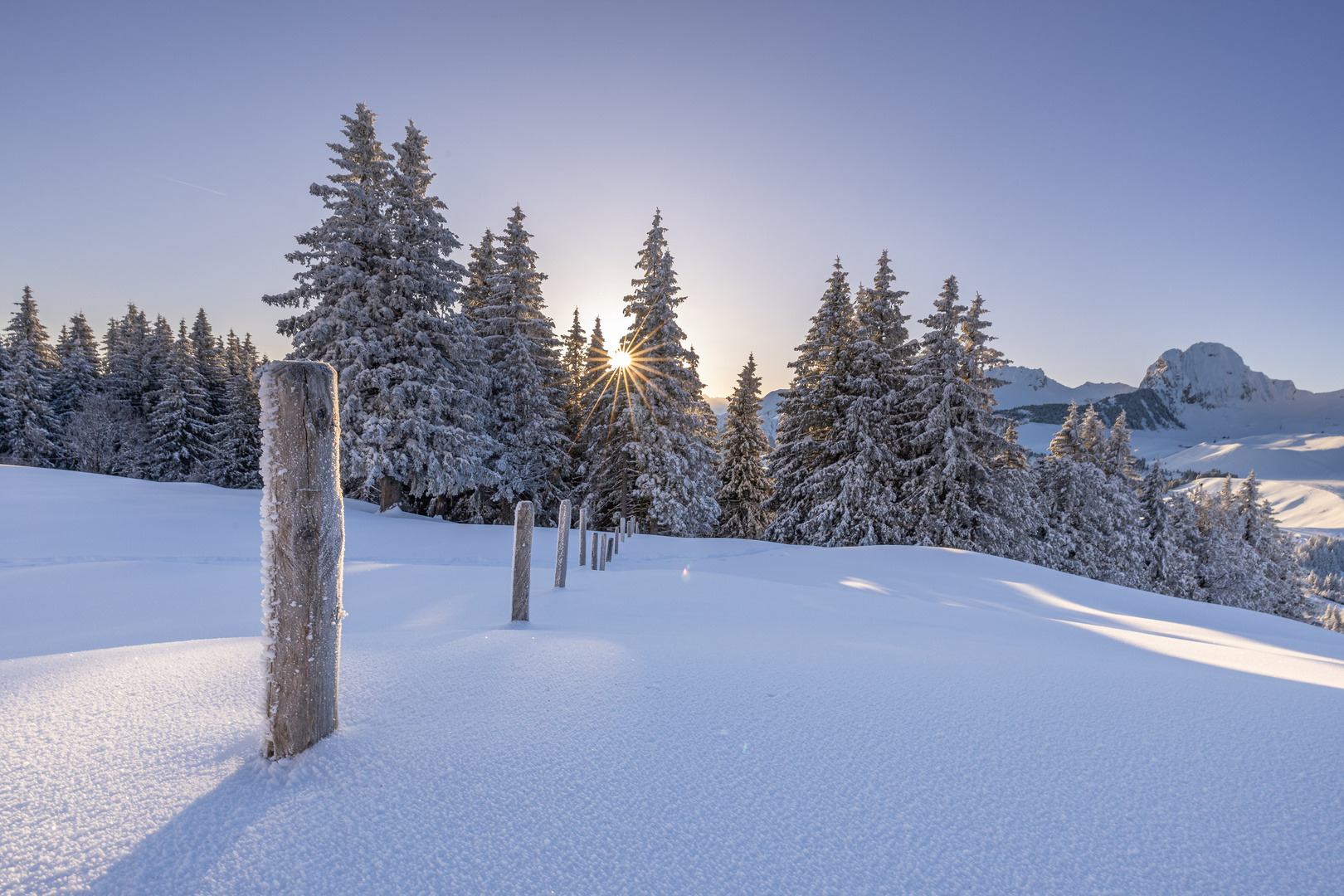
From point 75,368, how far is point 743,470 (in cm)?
4573

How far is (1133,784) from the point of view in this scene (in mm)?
2008

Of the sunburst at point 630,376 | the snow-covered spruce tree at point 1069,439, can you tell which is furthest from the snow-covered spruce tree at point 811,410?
the snow-covered spruce tree at point 1069,439

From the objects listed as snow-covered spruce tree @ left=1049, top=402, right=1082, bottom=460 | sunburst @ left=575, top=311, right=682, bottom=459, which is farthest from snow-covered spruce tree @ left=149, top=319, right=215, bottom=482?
snow-covered spruce tree @ left=1049, top=402, right=1082, bottom=460

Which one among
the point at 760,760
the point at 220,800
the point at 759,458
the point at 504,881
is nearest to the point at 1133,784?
the point at 760,760

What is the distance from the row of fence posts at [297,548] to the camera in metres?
1.97

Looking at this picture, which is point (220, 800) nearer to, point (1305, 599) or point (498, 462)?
point (498, 462)

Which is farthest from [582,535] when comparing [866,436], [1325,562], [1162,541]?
[1325,562]

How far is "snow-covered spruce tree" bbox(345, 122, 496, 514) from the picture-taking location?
612 inches

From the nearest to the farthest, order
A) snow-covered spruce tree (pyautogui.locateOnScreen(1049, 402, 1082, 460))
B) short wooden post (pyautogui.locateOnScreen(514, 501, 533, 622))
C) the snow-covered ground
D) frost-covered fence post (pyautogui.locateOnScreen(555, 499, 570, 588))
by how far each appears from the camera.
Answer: the snow-covered ground, short wooden post (pyautogui.locateOnScreen(514, 501, 533, 622)), frost-covered fence post (pyautogui.locateOnScreen(555, 499, 570, 588)), snow-covered spruce tree (pyautogui.locateOnScreen(1049, 402, 1082, 460))

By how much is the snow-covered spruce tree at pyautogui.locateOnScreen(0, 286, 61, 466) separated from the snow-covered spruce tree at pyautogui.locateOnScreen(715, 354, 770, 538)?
3780 centimetres

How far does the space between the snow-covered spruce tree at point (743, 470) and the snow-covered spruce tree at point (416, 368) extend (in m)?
13.0

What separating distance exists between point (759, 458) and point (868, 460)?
24.9ft

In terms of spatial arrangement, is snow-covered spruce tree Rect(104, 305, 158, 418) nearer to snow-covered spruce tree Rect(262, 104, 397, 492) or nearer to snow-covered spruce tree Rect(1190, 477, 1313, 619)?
snow-covered spruce tree Rect(262, 104, 397, 492)

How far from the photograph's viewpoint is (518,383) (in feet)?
67.1
